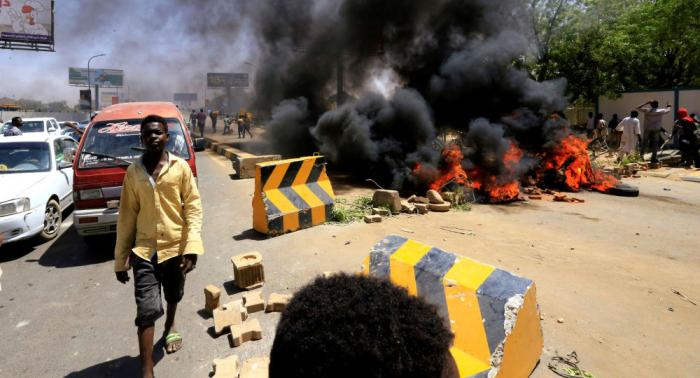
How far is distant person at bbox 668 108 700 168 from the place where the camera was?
446 inches

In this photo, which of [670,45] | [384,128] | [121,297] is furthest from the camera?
[670,45]

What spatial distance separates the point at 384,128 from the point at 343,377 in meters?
9.35

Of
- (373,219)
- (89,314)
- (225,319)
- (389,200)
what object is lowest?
(89,314)

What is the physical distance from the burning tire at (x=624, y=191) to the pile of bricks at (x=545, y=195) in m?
1.16

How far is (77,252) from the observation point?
5.34 metres

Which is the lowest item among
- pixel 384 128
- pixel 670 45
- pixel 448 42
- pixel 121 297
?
pixel 121 297

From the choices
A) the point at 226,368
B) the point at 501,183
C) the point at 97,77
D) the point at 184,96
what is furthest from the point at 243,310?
the point at 184,96

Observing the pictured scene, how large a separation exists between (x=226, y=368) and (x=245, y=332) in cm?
54

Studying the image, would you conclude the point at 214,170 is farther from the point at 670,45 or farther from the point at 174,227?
the point at 670,45

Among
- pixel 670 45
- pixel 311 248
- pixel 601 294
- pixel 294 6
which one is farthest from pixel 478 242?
pixel 670 45

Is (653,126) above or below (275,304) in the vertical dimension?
above

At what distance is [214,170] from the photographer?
12500 millimetres

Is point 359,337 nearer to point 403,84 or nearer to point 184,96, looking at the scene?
point 403,84

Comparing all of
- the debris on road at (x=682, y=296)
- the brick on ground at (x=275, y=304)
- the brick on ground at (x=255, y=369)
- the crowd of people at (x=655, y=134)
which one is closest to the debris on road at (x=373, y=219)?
the brick on ground at (x=275, y=304)
